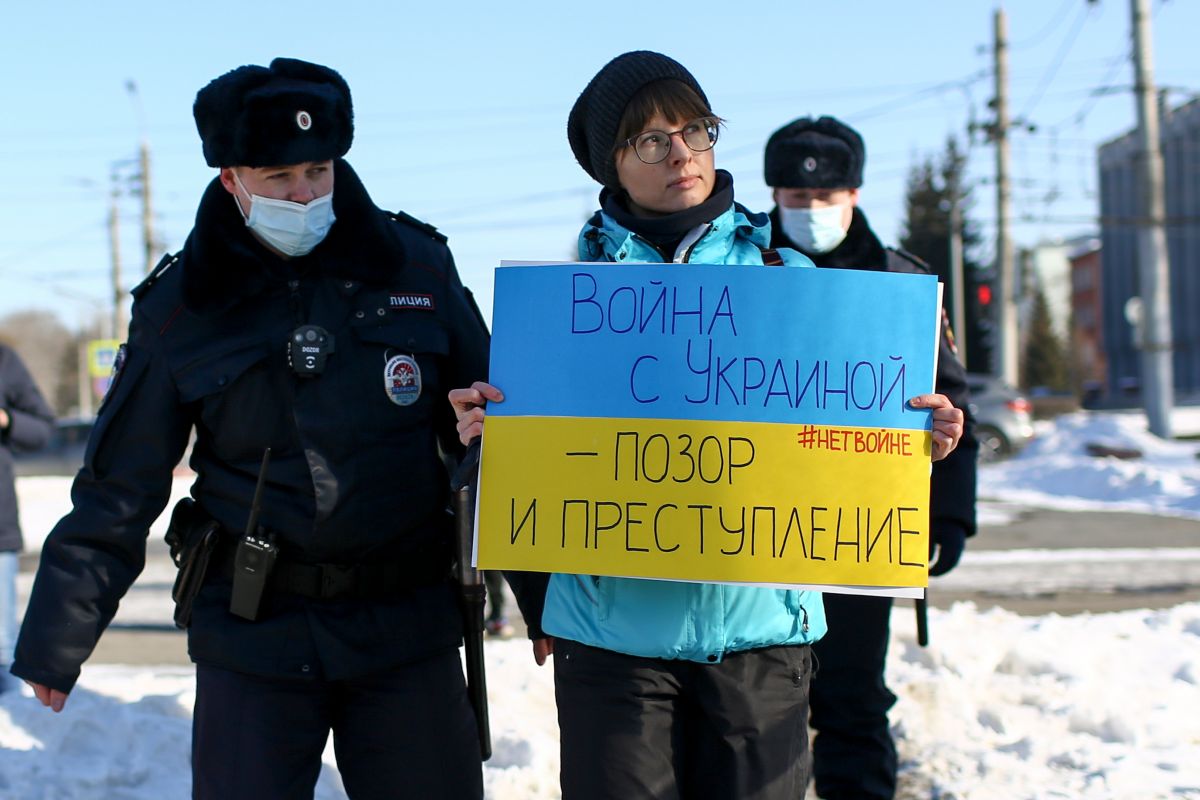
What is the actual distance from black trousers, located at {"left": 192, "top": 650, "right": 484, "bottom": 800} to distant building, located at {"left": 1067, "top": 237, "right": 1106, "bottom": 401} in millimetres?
77305

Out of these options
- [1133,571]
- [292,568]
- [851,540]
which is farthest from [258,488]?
[1133,571]

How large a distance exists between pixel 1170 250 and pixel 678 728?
58460 millimetres

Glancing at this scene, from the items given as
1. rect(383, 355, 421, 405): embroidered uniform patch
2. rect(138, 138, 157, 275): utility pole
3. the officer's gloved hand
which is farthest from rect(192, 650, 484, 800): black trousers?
rect(138, 138, 157, 275): utility pole

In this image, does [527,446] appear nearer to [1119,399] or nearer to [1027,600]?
[1027,600]

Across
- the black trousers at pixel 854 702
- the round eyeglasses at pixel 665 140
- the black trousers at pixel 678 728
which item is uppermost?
the round eyeglasses at pixel 665 140

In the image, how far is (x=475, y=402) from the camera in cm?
260

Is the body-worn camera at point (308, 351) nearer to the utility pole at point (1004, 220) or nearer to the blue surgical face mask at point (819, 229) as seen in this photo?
the blue surgical face mask at point (819, 229)

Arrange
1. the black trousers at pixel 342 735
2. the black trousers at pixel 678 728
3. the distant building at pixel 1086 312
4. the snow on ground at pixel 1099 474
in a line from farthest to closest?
the distant building at pixel 1086 312, the snow on ground at pixel 1099 474, the black trousers at pixel 342 735, the black trousers at pixel 678 728

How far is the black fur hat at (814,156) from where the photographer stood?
4.07 m

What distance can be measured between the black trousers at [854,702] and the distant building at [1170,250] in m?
44.2

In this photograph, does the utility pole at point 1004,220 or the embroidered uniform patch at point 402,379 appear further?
the utility pole at point 1004,220

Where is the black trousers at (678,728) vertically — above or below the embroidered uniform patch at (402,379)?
below

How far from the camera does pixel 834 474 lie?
2.51 m

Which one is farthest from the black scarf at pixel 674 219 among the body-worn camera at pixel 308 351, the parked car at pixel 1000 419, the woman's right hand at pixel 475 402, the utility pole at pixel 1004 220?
the utility pole at pixel 1004 220
